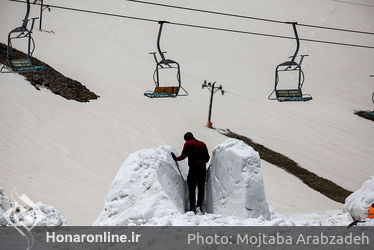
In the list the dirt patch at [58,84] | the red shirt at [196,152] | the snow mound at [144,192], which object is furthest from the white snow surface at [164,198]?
the dirt patch at [58,84]

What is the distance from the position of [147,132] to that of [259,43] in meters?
29.7

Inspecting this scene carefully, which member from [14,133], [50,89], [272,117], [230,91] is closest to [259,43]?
[230,91]

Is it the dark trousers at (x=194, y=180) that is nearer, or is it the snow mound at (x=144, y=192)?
the snow mound at (x=144, y=192)

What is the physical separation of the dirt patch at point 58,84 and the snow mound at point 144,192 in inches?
561

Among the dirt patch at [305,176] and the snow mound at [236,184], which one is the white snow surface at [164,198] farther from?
the dirt patch at [305,176]

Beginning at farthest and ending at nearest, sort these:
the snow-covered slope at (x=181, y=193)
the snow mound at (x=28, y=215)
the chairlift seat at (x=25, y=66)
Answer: the chairlift seat at (x=25, y=66)
the snow mound at (x=28, y=215)
the snow-covered slope at (x=181, y=193)

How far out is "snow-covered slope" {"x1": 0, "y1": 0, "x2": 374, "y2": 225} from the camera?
13.7 metres

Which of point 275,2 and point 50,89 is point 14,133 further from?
point 275,2

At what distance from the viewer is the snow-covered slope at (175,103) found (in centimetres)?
A: 1366

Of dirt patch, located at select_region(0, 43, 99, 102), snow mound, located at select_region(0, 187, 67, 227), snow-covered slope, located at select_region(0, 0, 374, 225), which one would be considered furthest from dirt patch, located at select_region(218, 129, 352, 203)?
snow mound, located at select_region(0, 187, 67, 227)

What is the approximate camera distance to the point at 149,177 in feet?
19.1

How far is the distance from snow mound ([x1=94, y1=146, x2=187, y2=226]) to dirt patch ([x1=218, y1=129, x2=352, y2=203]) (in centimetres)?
1112

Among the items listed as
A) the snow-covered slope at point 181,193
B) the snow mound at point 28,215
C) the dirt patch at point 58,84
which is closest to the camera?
the snow-covered slope at point 181,193

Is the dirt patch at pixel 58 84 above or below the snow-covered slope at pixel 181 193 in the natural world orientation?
below
